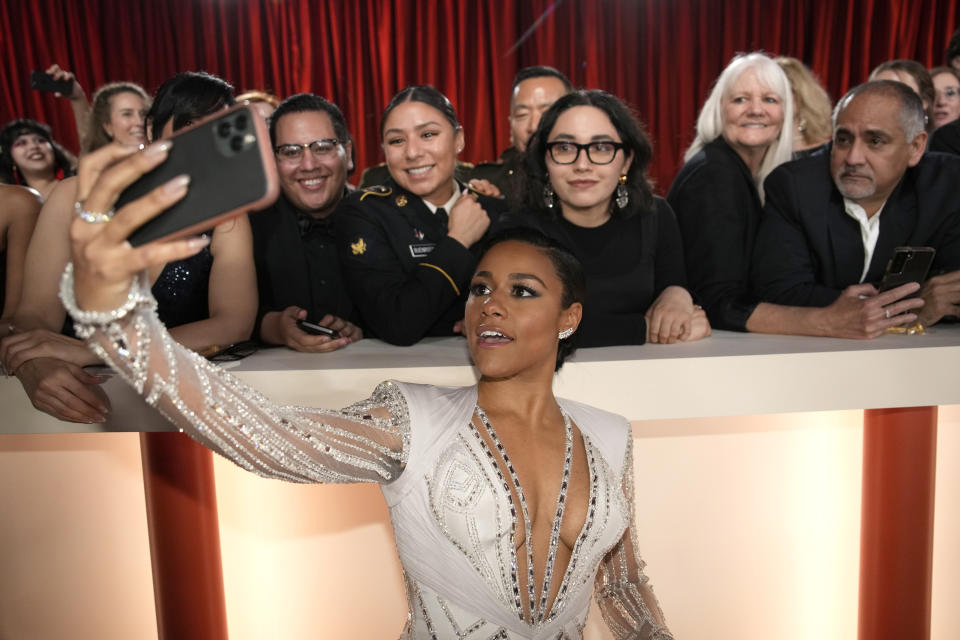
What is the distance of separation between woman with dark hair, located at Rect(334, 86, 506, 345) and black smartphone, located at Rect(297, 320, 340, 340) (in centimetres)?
10

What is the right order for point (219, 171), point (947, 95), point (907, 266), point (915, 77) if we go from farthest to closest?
point (947, 95), point (915, 77), point (907, 266), point (219, 171)

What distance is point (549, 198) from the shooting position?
2.02 m

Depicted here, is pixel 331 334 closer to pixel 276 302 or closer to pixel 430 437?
pixel 276 302

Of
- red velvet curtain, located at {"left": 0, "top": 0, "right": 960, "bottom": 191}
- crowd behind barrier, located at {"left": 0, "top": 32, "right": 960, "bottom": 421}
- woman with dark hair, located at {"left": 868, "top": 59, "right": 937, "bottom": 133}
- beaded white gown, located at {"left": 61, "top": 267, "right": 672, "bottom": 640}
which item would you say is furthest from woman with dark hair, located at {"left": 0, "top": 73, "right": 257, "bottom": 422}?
red velvet curtain, located at {"left": 0, "top": 0, "right": 960, "bottom": 191}

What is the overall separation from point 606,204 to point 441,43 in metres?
4.54

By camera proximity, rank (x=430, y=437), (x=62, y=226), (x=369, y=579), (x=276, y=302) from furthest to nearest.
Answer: (x=276, y=302), (x=369, y=579), (x=62, y=226), (x=430, y=437)

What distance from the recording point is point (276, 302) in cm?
222

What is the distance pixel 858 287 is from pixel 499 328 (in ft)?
3.26

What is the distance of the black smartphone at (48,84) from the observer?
3331 mm

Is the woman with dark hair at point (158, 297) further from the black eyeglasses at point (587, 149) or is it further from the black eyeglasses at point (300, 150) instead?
the black eyeglasses at point (587, 149)

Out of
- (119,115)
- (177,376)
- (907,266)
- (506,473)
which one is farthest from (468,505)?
(119,115)

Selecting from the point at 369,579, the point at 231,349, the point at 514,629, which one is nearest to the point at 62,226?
the point at 231,349

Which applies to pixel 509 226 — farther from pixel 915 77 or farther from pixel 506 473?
pixel 915 77

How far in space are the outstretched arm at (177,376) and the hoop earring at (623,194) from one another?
90 centimetres
